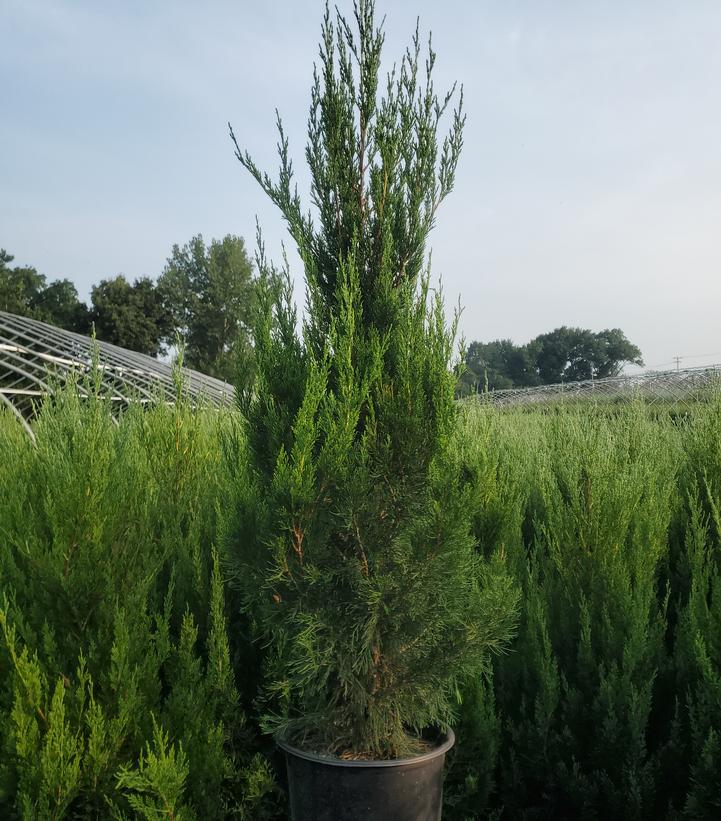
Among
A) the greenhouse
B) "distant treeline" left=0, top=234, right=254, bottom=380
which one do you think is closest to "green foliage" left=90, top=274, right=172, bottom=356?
"distant treeline" left=0, top=234, right=254, bottom=380

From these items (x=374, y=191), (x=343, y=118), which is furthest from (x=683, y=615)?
(x=343, y=118)

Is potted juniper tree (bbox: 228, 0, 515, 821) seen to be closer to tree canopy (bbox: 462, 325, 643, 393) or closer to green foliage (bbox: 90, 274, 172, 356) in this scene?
green foliage (bbox: 90, 274, 172, 356)

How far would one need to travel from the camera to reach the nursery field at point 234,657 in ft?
10.8

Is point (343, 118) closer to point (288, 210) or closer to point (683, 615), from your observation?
point (288, 210)

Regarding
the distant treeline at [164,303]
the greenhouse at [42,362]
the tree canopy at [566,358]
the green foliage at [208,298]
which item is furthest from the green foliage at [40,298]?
the tree canopy at [566,358]

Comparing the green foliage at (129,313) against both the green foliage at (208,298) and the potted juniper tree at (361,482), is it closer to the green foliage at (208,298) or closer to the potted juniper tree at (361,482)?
the green foliage at (208,298)

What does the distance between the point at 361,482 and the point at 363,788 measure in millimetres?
1285

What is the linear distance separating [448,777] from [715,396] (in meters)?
4.25

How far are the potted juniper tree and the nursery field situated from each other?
313mm

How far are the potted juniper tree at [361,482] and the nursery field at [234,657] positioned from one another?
31 cm

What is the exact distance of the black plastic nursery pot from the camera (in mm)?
2920

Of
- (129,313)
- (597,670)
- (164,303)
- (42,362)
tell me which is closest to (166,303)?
(164,303)

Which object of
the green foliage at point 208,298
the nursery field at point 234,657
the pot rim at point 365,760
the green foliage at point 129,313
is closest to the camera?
the pot rim at point 365,760

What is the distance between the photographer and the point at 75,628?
11.8ft
